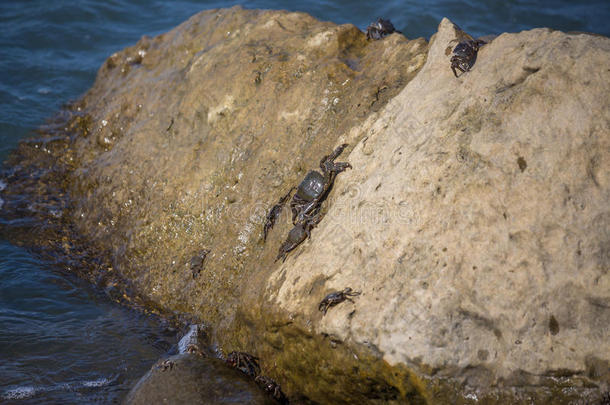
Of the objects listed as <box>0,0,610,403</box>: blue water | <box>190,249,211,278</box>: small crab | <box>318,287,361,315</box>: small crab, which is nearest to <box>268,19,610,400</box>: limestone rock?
<box>318,287,361,315</box>: small crab

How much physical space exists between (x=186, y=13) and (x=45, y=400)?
11.8 metres

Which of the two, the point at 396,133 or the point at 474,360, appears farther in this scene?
the point at 396,133

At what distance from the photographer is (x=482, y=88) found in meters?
4.18

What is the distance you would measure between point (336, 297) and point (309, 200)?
3.73 ft

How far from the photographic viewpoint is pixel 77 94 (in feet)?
35.6

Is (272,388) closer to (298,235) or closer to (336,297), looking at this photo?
(336,297)

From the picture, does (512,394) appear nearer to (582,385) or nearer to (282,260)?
(582,385)

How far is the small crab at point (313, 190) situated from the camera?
4.82m

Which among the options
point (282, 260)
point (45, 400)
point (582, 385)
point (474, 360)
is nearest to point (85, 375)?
point (45, 400)

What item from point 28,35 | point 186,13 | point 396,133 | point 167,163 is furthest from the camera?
point 186,13

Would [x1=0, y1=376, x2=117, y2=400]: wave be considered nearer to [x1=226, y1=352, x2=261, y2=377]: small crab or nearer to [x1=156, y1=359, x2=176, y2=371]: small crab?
[x1=156, y1=359, x2=176, y2=371]: small crab

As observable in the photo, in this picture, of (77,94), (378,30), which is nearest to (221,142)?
(378,30)

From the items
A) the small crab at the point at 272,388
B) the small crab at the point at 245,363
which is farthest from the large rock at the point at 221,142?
the small crab at the point at 272,388

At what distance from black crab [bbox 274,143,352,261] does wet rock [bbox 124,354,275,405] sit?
43.3 inches
